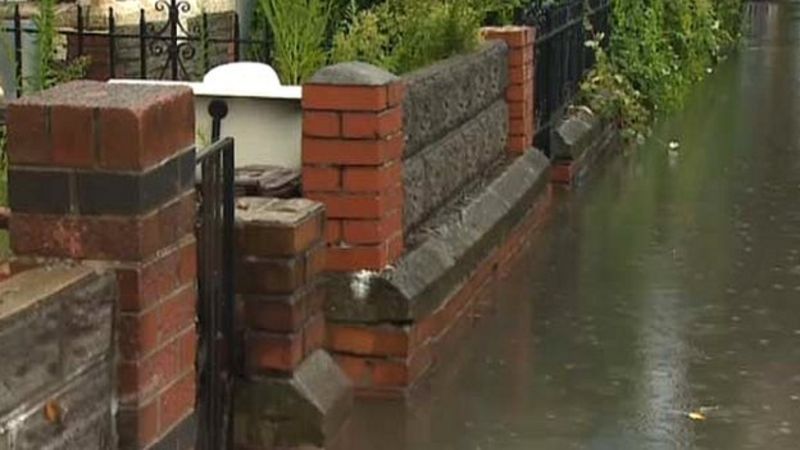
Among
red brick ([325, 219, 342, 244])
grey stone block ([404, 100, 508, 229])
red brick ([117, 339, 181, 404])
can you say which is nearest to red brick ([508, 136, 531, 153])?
grey stone block ([404, 100, 508, 229])

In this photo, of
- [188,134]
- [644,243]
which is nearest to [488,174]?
[644,243]

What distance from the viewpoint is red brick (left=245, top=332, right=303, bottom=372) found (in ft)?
18.3

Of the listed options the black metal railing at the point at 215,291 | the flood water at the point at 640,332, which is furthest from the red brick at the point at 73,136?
the flood water at the point at 640,332

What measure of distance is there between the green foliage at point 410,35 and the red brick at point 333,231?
1.46m

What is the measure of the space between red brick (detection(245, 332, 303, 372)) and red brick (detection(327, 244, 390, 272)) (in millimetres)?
758

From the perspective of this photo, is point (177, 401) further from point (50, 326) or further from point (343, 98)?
point (343, 98)

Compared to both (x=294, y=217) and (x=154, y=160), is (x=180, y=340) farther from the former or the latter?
(x=294, y=217)

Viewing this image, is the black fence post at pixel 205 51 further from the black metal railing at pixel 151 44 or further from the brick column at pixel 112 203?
the brick column at pixel 112 203

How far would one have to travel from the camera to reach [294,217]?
5.63m

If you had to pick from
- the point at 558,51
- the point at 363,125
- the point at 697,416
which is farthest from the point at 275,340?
the point at 558,51

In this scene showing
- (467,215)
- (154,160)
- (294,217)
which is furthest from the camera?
(467,215)

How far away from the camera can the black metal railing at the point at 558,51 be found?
1084 cm

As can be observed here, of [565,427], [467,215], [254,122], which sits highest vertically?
[254,122]

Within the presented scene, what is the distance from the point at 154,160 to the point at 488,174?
16.1 ft
